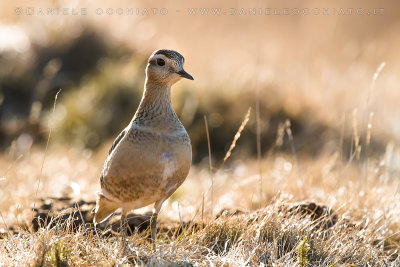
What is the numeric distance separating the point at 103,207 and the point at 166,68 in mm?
1081

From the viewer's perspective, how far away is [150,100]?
3.62m

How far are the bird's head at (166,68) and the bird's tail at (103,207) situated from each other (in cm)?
87

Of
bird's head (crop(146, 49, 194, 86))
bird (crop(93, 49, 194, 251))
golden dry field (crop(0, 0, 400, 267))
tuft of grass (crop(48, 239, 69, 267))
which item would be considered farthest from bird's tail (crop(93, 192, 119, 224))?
bird's head (crop(146, 49, 194, 86))

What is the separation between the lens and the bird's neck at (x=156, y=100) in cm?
358

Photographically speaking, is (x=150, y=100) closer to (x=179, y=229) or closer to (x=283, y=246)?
(x=179, y=229)

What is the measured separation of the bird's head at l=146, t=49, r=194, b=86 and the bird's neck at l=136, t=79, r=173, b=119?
40mm

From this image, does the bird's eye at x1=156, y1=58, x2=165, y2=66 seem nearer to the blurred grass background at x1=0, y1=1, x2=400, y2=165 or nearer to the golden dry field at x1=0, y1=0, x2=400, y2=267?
the golden dry field at x1=0, y1=0, x2=400, y2=267

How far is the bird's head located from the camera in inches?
139

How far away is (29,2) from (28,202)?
25.4 ft

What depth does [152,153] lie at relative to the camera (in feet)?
10.9

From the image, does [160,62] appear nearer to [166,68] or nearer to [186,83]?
[166,68]

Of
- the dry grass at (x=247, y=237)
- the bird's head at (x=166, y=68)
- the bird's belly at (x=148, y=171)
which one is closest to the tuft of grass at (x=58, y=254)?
the dry grass at (x=247, y=237)

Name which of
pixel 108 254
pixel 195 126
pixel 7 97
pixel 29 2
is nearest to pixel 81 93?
pixel 7 97

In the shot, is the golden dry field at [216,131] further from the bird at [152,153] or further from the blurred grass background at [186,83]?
the bird at [152,153]
